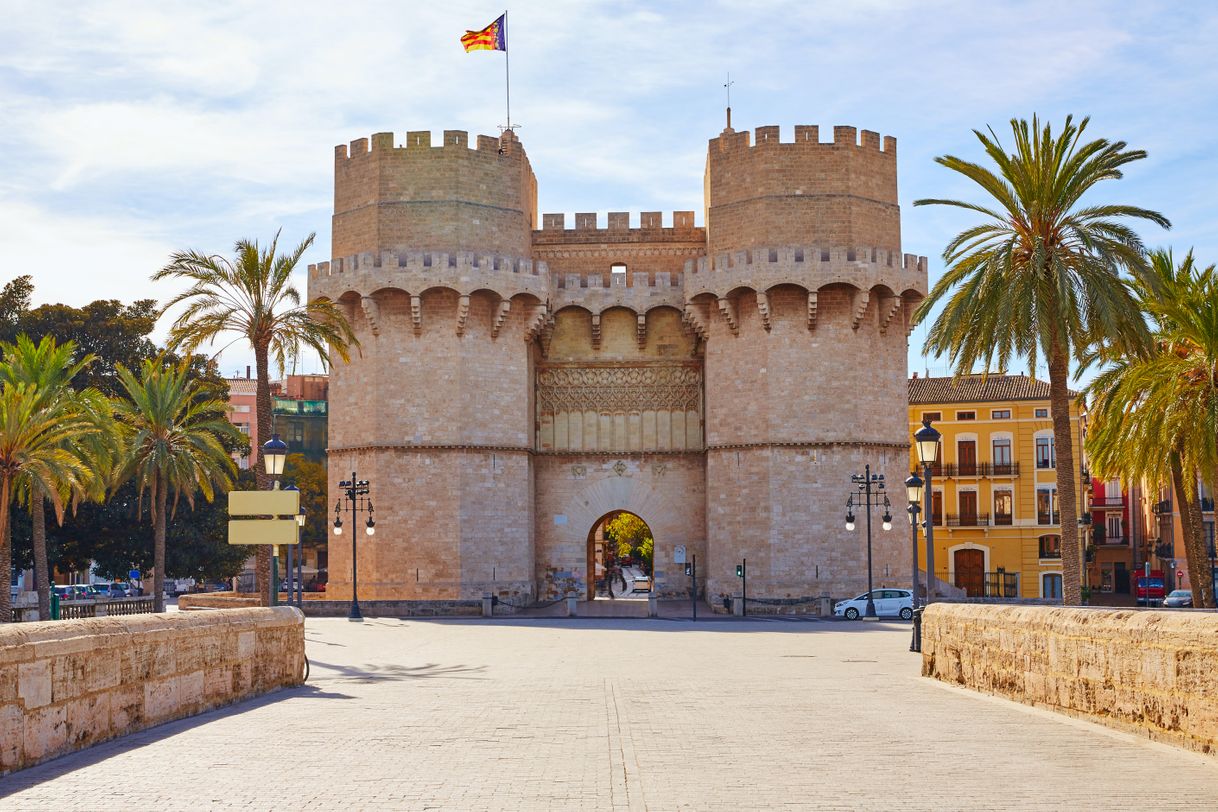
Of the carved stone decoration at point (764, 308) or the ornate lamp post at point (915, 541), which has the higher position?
the carved stone decoration at point (764, 308)

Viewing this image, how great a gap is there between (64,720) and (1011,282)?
1666 cm

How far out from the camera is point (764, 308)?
127 feet

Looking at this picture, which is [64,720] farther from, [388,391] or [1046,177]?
[388,391]

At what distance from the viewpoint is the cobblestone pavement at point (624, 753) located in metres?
8.07

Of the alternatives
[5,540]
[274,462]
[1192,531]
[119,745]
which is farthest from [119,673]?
[5,540]

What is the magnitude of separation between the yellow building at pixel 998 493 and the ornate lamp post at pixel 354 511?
77.8ft

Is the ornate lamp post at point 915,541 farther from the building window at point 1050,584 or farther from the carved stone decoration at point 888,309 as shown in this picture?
the building window at point 1050,584

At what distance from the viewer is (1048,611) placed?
502 inches

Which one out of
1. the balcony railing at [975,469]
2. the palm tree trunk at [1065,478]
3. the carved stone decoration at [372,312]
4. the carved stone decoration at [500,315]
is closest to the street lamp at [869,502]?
the carved stone decoration at [500,315]

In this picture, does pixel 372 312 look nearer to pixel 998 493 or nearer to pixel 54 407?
pixel 54 407

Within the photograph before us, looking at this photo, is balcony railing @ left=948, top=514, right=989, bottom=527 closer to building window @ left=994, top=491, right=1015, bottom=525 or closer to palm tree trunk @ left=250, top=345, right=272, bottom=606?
building window @ left=994, top=491, right=1015, bottom=525

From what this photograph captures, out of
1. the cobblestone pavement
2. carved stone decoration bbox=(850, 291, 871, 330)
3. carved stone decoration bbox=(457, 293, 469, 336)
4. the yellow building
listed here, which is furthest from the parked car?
the cobblestone pavement

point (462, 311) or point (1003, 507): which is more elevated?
point (462, 311)

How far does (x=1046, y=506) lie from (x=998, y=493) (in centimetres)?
180
